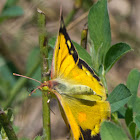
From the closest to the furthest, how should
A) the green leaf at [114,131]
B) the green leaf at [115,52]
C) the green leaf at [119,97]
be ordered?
the green leaf at [114,131] → the green leaf at [119,97] → the green leaf at [115,52]

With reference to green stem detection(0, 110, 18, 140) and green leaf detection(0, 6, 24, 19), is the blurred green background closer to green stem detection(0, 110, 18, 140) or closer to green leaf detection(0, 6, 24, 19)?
green leaf detection(0, 6, 24, 19)

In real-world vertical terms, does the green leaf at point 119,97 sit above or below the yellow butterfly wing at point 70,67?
below

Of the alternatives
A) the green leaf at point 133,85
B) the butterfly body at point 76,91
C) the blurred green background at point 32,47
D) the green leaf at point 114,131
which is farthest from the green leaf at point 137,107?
the blurred green background at point 32,47

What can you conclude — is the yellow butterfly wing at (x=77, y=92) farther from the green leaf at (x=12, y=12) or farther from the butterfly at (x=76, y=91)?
the green leaf at (x=12, y=12)

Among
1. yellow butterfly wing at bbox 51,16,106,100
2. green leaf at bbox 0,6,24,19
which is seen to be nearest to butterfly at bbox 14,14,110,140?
yellow butterfly wing at bbox 51,16,106,100

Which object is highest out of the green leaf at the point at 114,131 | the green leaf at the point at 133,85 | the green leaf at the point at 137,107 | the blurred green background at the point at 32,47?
the blurred green background at the point at 32,47

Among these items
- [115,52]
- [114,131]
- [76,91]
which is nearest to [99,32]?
[115,52]

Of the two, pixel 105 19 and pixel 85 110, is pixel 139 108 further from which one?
pixel 105 19

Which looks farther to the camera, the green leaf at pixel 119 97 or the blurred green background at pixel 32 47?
the blurred green background at pixel 32 47
